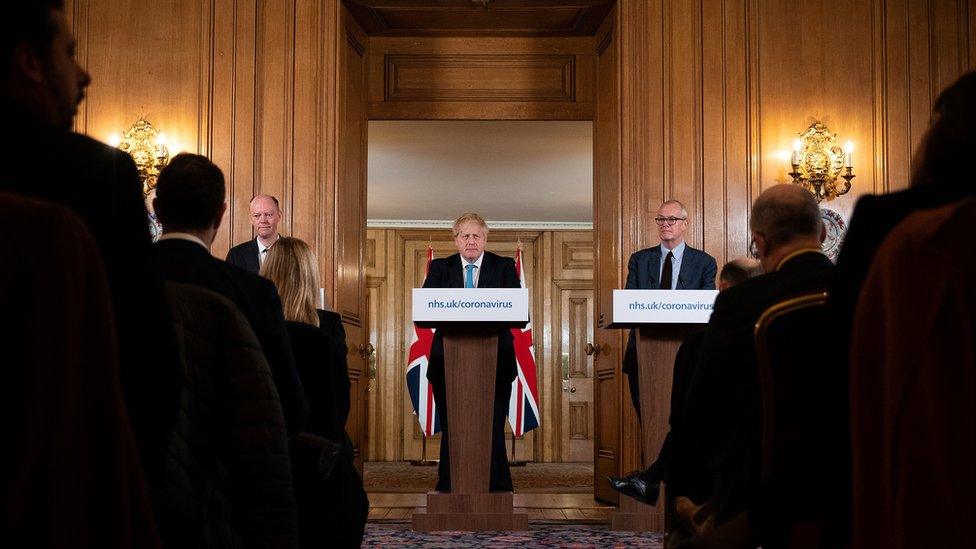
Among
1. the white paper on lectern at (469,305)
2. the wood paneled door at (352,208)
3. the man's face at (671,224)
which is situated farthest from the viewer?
the wood paneled door at (352,208)

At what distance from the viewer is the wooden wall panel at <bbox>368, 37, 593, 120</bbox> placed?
800 cm

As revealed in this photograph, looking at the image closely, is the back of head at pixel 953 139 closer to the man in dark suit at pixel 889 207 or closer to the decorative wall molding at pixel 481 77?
the man in dark suit at pixel 889 207

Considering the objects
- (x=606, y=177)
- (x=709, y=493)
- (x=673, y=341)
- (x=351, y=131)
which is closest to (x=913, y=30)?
(x=606, y=177)

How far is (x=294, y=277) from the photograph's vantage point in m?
3.13

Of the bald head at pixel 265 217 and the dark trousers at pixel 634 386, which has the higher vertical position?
the bald head at pixel 265 217

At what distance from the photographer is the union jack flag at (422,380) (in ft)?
34.4

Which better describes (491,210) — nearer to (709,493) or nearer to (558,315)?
(558,315)

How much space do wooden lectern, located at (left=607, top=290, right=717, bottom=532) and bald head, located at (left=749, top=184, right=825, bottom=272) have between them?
7.96ft

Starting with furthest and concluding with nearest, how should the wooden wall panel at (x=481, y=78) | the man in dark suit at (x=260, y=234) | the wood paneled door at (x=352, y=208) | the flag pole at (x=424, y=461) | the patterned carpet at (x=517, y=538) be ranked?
the flag pole at (x=424, y=461)
the wooden wall panel at (x=481, y=78)
the wood paneled door at (x=352, y=208)
the man in dark suit at (x=260, y=234)
the patterned carpet at (x=517, y=538)

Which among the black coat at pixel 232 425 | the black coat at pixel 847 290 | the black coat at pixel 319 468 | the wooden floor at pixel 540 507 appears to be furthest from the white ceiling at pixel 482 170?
the black coat at pixel 847 290

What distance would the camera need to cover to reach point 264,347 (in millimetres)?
2422

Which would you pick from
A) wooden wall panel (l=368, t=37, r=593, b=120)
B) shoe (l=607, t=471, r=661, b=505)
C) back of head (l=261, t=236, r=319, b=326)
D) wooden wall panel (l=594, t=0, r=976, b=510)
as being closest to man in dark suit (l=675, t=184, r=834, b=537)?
back of head (l=261, t=236, r=319, b=326)

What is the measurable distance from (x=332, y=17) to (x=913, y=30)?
150 inches

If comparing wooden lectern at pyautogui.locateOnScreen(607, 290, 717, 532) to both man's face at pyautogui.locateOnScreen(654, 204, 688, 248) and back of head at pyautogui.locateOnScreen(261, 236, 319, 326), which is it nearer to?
man's face at pyautogui.locateOnScreen(654, 204, 688, 248)
